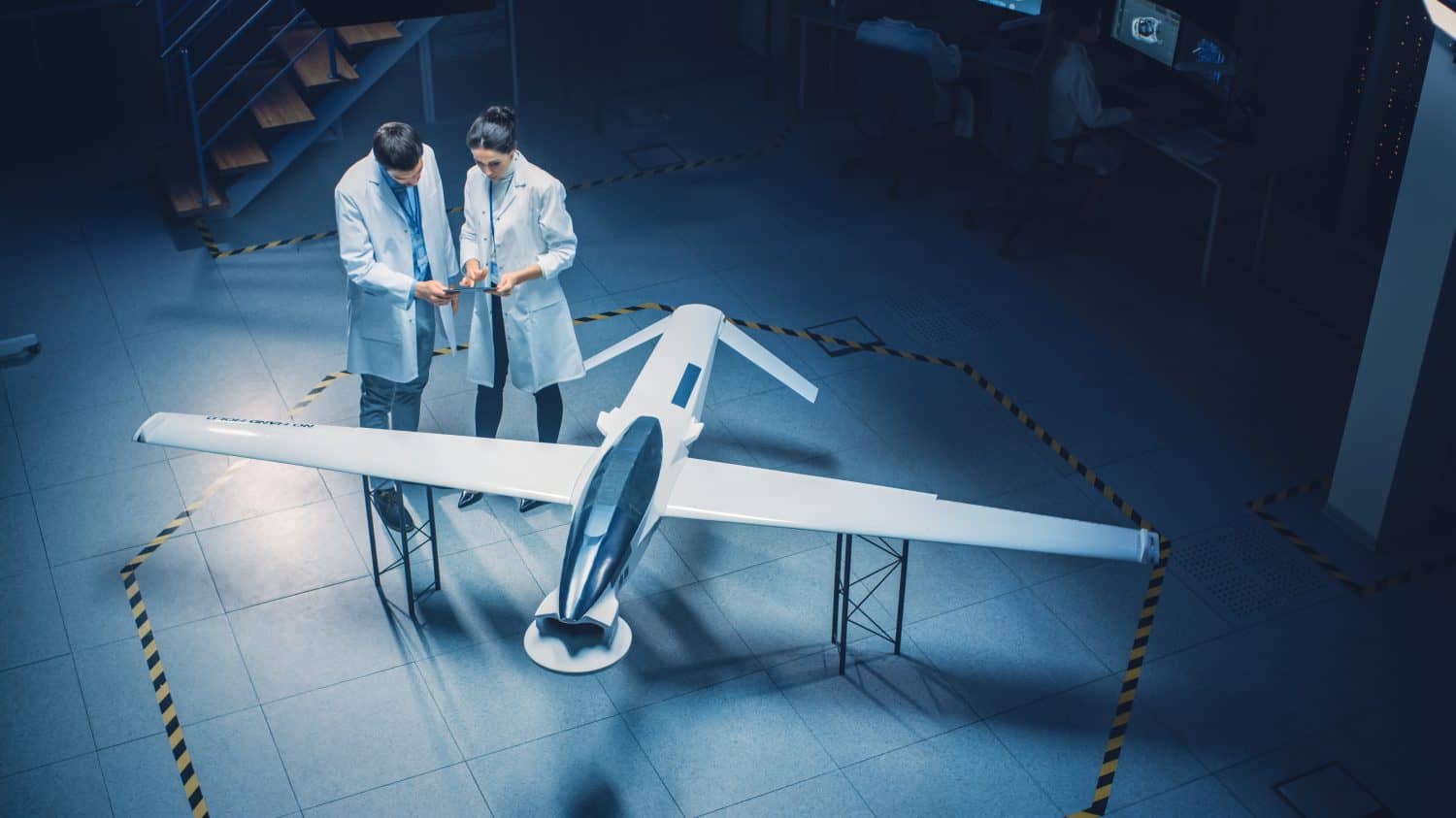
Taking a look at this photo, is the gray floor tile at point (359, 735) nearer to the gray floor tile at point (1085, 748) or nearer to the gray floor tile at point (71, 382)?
the gray floor tile at point (1085, 748)

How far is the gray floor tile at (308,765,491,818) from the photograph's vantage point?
585 centimetres

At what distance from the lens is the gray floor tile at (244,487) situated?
740cm

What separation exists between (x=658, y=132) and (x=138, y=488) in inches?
209

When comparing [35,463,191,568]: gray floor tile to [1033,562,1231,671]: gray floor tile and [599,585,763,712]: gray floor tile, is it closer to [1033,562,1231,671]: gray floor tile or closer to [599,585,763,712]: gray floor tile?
[599,585,763,712]: gray floor tile

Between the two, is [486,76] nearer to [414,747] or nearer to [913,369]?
[913,369]

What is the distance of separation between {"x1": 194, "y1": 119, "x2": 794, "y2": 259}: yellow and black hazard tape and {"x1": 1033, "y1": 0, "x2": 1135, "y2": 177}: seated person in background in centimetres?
246

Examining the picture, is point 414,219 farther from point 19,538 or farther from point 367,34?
point 367,34

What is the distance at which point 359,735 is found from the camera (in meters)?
6.19

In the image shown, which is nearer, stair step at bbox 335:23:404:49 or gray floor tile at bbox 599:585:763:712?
gray floor tile at bbox 599:585:763:712

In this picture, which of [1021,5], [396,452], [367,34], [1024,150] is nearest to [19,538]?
[396,452]

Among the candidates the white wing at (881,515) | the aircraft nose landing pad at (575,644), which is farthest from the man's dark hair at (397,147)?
the aircraft nose landing pad at (575,644)

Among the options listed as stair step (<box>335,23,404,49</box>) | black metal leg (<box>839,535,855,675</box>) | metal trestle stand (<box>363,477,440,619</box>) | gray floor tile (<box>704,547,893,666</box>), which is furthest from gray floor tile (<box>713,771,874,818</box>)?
stair step (<box>335,23,404,49</box>)

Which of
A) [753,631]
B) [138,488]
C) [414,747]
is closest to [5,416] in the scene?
[138,488]

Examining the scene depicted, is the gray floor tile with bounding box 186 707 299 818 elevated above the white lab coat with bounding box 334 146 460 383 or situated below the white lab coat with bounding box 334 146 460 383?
below
